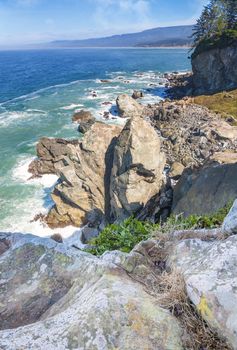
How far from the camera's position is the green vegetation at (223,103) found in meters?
52.5

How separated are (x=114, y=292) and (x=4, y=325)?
2.19 m

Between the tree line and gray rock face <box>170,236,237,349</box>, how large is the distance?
257ft

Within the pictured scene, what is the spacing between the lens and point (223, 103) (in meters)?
57.8

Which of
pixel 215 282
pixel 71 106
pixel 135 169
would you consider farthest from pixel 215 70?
pixel 215 282

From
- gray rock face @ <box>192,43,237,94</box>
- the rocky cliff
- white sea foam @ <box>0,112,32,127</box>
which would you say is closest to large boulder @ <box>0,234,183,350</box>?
the rocky cliff

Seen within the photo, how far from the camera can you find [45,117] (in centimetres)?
6556

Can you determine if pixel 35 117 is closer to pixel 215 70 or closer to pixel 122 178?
pixel 215 70

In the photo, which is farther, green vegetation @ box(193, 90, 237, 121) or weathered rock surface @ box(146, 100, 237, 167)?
green vegetation @ box(193, 90, 237, 121)

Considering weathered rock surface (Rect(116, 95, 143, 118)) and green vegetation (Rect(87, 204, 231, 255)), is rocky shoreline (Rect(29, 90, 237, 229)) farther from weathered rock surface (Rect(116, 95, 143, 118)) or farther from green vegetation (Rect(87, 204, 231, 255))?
weathered rock surface (Rect(116, 95, 143, 118))

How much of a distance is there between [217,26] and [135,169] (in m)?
66.6

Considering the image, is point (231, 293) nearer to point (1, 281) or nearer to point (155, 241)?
point (155, 241)

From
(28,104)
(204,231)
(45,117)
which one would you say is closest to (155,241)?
(204,231)

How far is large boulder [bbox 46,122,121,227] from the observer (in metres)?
28.9

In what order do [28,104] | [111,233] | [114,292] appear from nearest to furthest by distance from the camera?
[114,292], [111,233], [28,104]
